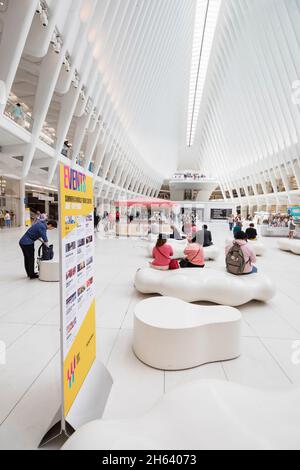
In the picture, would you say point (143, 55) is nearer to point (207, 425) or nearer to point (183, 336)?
point (183, 336)

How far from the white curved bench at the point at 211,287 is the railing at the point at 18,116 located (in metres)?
9.95

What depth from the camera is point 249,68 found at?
34.7m

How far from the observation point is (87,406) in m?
2.10

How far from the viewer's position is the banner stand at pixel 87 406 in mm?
1875

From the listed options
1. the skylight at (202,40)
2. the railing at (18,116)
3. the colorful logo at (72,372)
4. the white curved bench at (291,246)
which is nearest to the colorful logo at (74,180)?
the colorful logo at (72,372)

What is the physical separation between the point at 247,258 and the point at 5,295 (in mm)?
5182

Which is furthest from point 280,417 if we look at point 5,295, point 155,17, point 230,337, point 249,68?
point 249,68

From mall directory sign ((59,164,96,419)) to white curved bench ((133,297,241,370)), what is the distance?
759 mm

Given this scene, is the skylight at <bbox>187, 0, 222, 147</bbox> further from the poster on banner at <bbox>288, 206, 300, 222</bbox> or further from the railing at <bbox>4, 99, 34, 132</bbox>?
the railing at <bbox>4, 99, 34, 132</bbox>

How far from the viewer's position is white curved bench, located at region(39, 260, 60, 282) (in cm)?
606

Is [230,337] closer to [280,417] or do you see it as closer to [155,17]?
[280,417]

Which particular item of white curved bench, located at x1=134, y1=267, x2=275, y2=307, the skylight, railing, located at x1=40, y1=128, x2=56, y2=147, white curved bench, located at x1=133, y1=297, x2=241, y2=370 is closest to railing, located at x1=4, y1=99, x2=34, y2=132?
railing, located at x1=40, y1=128, x2=56, y2=147

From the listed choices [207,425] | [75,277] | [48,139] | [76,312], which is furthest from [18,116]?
[207,425]

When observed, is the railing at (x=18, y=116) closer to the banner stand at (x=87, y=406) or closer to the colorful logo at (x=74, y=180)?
the colorful logo at (x=74, y=180)
